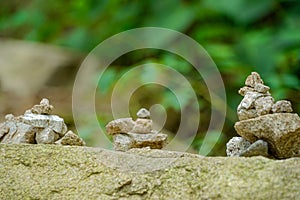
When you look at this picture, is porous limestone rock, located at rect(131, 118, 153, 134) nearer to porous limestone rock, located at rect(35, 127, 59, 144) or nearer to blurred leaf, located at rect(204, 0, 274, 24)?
porous limestone rock, located at rect(35, 127, 59, 144)

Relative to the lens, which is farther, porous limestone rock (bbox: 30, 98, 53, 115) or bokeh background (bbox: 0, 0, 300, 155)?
bokeh background (bbox: 0, 0, 300, 155)

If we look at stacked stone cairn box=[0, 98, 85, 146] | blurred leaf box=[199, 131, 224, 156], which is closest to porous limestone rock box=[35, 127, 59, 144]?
stacked stone cairn box=[0, 98, 85, 146]

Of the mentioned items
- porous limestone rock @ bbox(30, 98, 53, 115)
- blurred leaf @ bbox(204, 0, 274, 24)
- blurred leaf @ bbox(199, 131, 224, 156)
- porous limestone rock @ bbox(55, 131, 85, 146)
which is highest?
blurred leaf @ bbox(204, 0, 274, 24)

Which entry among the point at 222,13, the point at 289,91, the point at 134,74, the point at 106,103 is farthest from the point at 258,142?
the point at 106,103

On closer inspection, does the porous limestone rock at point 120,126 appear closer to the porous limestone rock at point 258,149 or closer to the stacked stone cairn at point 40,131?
the stacked stone cairn at point 40,131

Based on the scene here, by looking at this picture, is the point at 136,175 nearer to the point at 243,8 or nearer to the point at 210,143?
the point at 210,143

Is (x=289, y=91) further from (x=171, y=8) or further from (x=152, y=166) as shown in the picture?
(x=152, y=166)
